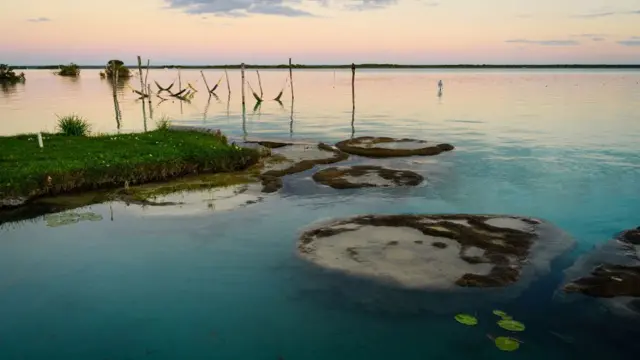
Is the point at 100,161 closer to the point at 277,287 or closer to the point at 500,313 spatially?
the point at 277,287

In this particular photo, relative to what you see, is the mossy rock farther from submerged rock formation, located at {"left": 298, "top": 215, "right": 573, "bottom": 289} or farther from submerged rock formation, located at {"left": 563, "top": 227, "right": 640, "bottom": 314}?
submerged rock formation, located at {"left": 298, "top": 215, "right": 573, "bottom": 289}

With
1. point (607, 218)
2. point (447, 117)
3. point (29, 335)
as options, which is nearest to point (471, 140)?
point (447, 117)

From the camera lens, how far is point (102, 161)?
1720 cm

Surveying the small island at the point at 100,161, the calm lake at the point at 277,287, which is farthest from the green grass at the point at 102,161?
the calm lake at the point at 277,287

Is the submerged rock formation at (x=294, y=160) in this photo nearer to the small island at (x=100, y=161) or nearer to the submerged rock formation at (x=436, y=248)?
the small island at (x=100, y=161)

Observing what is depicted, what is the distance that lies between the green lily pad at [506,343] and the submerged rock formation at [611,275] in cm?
231

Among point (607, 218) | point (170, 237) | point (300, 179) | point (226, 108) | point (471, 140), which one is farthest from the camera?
point (226, 108)

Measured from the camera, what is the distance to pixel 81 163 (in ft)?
55.1

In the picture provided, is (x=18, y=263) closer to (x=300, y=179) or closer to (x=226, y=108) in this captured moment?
(x=300, y=179)

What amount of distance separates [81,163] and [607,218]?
17.2 meters

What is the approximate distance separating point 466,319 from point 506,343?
0.81 meters

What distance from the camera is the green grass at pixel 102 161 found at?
51.0 ft

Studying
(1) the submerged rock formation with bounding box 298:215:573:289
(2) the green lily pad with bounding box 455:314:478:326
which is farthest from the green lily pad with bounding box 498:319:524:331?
(1) the submerged rock formation with bounding box 298:215:573:289

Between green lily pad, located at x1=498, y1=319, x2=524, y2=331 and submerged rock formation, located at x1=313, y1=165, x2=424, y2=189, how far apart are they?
9832 mm
